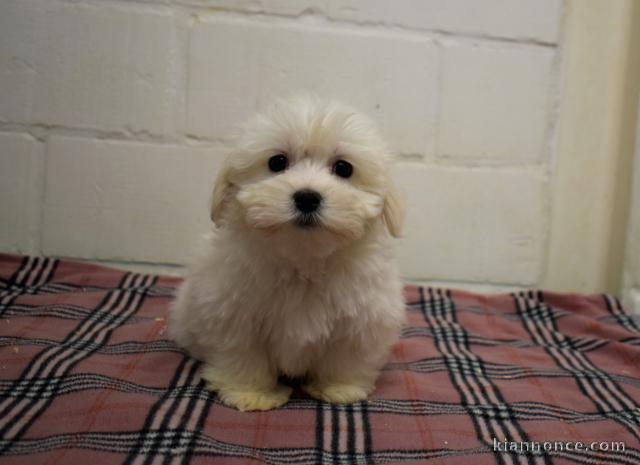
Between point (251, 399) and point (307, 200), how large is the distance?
523mm

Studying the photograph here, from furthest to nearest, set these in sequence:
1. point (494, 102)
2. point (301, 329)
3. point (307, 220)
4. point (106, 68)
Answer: point (494, 102), point (106, 68), point (301, 329), point (307, 220)

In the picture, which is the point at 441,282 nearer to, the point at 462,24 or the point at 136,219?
the point at 462,24

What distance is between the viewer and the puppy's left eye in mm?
1408

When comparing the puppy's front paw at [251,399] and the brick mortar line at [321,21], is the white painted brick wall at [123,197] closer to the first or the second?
the brick mortar line at [321,21]

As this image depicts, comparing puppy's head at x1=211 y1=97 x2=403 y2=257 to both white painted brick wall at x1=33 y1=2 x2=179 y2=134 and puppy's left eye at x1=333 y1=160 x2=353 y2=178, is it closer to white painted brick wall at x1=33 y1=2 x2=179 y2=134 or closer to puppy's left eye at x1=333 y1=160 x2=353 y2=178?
puppy's left eye at x1=333 y1=160 x2=353 y2=178

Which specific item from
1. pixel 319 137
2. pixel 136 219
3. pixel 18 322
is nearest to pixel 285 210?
Answer: pixel 319 137

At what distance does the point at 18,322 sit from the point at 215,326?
776 millimetres

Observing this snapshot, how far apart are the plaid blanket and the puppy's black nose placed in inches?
19.9

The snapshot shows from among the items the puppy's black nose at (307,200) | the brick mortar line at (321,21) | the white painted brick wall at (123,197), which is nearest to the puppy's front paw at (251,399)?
the puppy's black nose at (307,200)

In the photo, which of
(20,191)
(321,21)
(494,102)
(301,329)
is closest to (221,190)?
(301,329)

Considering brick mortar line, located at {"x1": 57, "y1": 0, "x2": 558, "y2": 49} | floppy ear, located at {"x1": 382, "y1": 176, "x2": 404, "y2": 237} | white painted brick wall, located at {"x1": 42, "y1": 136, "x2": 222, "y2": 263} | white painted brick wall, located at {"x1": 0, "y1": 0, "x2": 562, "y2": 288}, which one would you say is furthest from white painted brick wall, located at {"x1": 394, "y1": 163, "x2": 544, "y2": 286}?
floppy ear, located at {"x1": 382, "y1": 176, "x2": 404, "y2": 237}

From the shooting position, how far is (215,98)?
231 centimetres

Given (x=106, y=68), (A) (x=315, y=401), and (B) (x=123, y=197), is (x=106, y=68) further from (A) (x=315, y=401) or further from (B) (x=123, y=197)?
(A) (x=315, y=401)

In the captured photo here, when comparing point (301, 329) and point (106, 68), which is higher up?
point (106, 68)
